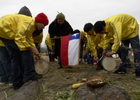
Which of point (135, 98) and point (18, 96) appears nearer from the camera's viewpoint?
point (135, 98)

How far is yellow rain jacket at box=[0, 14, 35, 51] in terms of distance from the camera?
9.81ft

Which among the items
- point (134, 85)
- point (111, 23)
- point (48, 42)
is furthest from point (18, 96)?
point (48, 42)

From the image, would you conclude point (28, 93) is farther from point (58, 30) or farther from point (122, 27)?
point (58, 30)

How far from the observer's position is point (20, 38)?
9.71 ft

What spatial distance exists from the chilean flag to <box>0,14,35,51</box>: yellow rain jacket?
176 cm

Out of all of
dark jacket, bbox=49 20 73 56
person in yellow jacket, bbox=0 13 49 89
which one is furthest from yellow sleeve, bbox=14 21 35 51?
dark jacket, bbox=49 20 73 56

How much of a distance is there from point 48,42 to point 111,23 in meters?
3.64

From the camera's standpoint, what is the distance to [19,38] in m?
2.96

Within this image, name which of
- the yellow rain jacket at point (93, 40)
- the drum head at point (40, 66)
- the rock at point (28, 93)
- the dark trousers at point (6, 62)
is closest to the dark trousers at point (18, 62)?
the drum head at point (40, 66)

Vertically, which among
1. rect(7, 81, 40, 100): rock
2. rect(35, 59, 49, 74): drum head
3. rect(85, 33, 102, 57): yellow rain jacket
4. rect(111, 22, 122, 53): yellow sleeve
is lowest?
rect(7, 81, 40, 100): rock

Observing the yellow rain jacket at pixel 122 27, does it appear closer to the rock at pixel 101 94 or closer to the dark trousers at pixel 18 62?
the rock at pixel 101 94

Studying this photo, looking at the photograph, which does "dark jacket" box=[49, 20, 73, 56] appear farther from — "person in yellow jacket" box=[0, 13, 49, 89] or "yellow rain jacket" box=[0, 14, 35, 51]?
"yellow rain jacket" box=[0, 14, 35, 51]

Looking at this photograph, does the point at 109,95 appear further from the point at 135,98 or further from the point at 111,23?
the point at 111,23

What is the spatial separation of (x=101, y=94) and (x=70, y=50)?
262 cm
